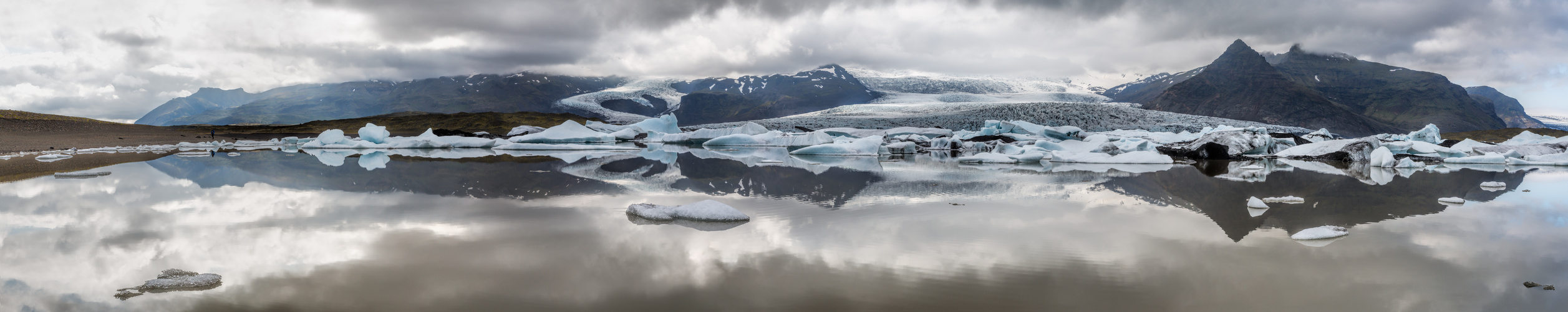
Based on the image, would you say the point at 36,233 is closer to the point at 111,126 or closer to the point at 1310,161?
the point at 1310,161

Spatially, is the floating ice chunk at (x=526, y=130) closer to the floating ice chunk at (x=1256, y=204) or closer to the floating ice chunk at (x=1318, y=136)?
the floating ice chunk at (x=1318, y=136)

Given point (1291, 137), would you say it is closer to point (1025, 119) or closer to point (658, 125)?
point (1025, 119)

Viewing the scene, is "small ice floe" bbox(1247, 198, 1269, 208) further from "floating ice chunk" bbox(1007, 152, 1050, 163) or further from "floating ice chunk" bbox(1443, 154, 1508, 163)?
"floating ice chunk" bbox(1443, 154, 1508, 163)

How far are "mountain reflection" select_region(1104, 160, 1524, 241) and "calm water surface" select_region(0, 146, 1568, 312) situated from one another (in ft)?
0.20

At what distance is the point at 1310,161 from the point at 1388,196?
9549mm

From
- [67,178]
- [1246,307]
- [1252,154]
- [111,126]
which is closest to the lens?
[1246,307]

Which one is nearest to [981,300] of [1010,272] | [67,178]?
[1010,272]

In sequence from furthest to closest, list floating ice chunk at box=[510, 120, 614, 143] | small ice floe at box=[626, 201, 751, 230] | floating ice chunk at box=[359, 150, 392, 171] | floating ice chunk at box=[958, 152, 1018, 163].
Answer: floating ice chunk at box=[510, 120, 614, 143] < floating ice chunk at box=[958, 152, 1018, 163] < floating ice chunk at box=[359, 150, 392, 171] < small ice floe at box=[626, 201, 751, 230]

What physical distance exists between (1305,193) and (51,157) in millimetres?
22456

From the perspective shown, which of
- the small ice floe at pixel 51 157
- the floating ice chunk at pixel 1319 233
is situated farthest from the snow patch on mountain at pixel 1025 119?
the floating ice chunk at pixel 1319 233

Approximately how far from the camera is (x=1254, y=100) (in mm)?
80000

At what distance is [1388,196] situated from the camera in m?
5.90

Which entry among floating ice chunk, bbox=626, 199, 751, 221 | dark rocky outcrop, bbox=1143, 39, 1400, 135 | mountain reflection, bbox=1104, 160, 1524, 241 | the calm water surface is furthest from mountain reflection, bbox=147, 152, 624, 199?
dark rocky outcrop, bbox=1143, 39, 1400, 135

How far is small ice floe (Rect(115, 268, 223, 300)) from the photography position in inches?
90.4
